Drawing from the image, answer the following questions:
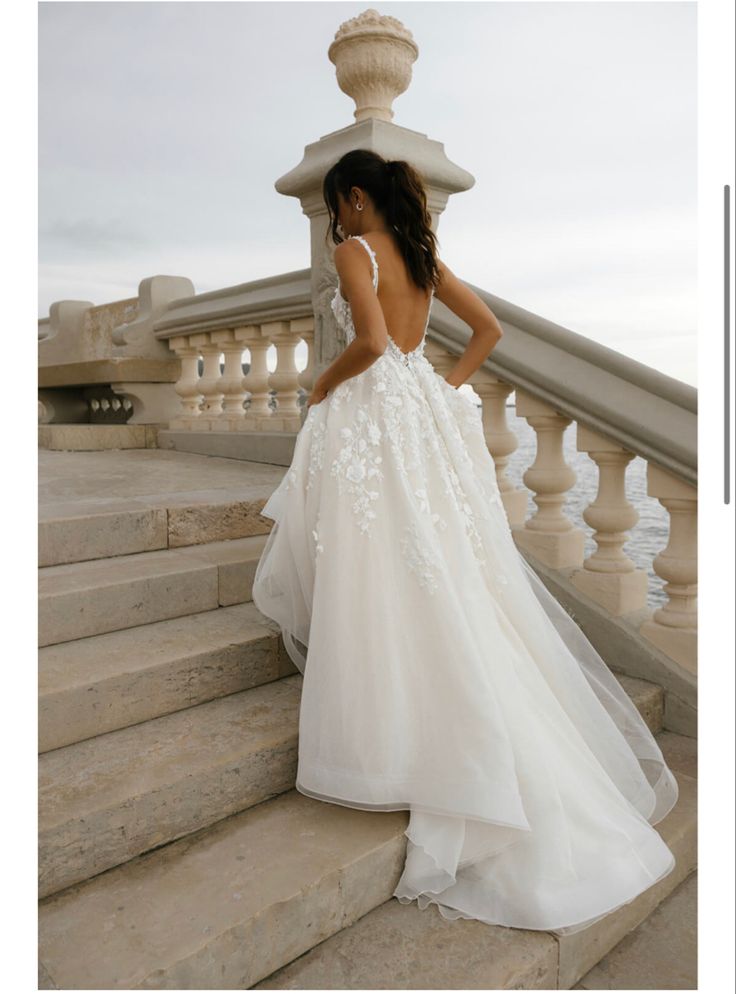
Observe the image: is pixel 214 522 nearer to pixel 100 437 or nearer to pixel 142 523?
pixel 142 523

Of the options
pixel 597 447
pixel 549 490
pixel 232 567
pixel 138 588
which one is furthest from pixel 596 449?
pixel 138 588

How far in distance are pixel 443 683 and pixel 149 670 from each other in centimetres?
98

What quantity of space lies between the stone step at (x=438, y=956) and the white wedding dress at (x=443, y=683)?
2.0 inches

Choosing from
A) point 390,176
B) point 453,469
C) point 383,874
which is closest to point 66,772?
point 383,874

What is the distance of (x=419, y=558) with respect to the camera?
2.17 metres

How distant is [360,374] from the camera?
245 centimetres

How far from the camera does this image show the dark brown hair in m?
2.38

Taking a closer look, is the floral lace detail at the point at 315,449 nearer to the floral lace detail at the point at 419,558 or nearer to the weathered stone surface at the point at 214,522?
the floral lace detail at the point at 419,558

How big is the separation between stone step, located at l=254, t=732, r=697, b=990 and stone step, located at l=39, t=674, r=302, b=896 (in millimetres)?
489

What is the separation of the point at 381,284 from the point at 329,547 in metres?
Result: 0.91

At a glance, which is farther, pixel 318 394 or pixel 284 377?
pixel 284 377

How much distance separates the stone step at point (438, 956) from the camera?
5.50 ft

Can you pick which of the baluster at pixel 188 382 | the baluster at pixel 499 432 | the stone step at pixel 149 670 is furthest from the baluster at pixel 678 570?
the baluster at pixel 188 382

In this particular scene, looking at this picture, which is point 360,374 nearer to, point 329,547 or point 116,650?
point 329,547
